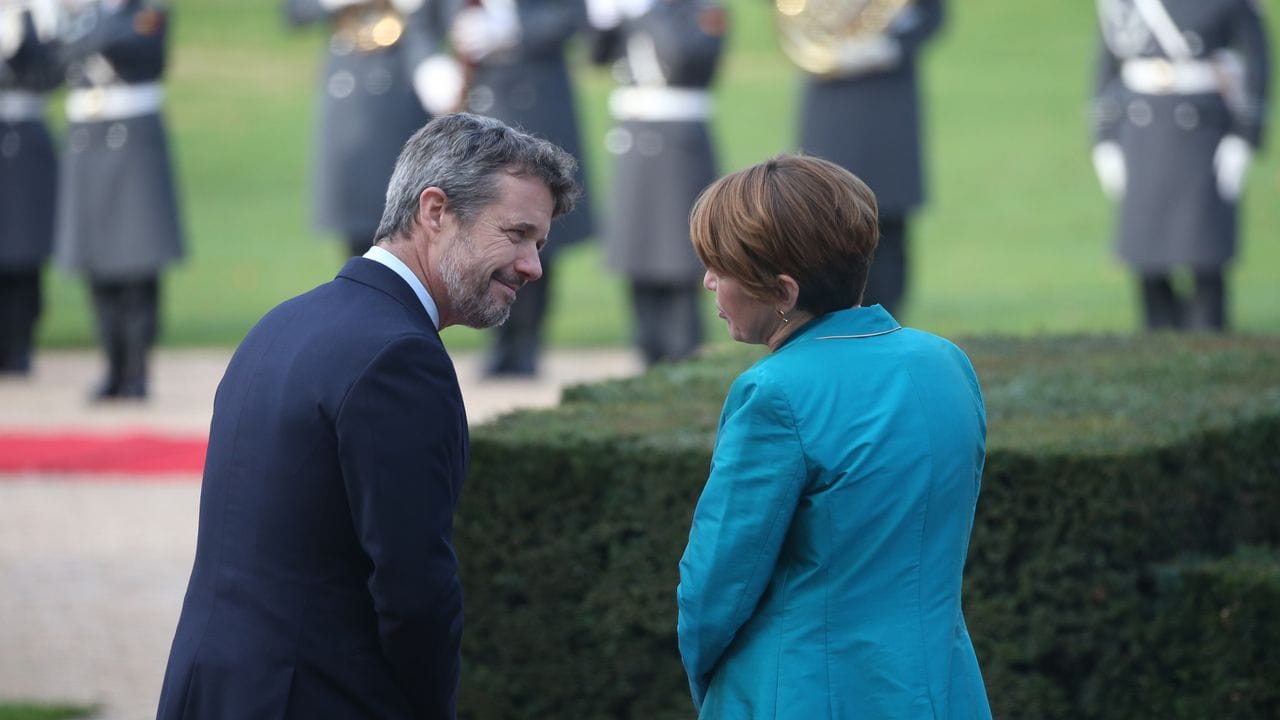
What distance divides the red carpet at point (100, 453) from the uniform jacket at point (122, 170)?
1.14 m

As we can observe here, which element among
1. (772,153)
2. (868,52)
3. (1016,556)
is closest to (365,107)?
(772,153)

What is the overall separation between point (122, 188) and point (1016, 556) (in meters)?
6.56

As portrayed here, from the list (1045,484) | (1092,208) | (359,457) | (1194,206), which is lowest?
(1092,208)

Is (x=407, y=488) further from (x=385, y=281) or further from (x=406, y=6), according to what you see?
(x=406, y=6)

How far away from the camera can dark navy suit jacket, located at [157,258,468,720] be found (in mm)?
2381

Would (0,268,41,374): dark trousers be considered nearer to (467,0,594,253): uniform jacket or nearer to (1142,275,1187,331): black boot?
(467,0,594,253): uniform jacket

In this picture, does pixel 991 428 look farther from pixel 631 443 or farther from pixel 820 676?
pixel 820 676

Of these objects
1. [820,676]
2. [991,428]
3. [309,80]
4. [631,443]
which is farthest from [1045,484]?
[309,80]

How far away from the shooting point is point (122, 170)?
9.35 m

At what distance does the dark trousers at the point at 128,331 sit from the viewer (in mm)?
9391

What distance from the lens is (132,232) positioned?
9.29m

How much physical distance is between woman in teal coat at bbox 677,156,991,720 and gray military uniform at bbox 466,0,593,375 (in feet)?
23.1

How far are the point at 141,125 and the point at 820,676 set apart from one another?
7509 mm

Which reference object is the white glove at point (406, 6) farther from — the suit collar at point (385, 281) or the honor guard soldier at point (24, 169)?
the suit collar at point (385, 281)
